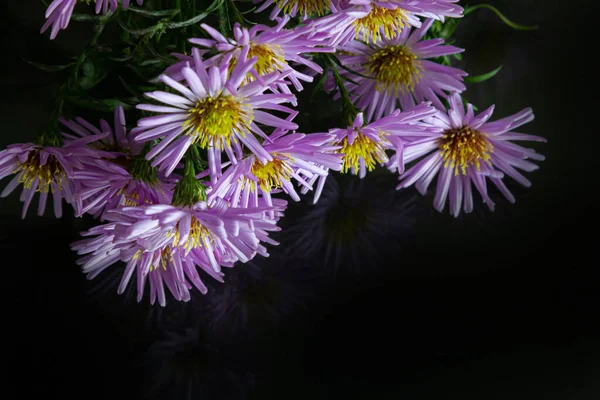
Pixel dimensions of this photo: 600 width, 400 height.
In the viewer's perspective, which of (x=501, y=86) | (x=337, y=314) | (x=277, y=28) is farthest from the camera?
(x=501, y=86)

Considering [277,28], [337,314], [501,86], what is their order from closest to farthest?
[277,28] < [337,314] < [501,86]

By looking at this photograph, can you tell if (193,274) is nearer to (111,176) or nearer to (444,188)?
(111,176)

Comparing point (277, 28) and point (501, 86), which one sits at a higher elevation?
point (501, 86)

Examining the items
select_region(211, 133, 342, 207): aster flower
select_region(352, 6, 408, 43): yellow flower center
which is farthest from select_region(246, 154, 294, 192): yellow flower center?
select_region(352, 6, 408, 43): yellow flower center

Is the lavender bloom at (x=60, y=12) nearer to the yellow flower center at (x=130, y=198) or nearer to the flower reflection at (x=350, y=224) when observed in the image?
the yellow flower center at (x=130, y=198)

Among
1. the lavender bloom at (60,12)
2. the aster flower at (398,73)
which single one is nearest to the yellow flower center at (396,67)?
the aster flower at (398,73)

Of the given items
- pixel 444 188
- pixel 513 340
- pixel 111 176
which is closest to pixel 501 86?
pixel 444 188

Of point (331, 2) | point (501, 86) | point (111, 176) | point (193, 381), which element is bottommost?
point (193, 381)
